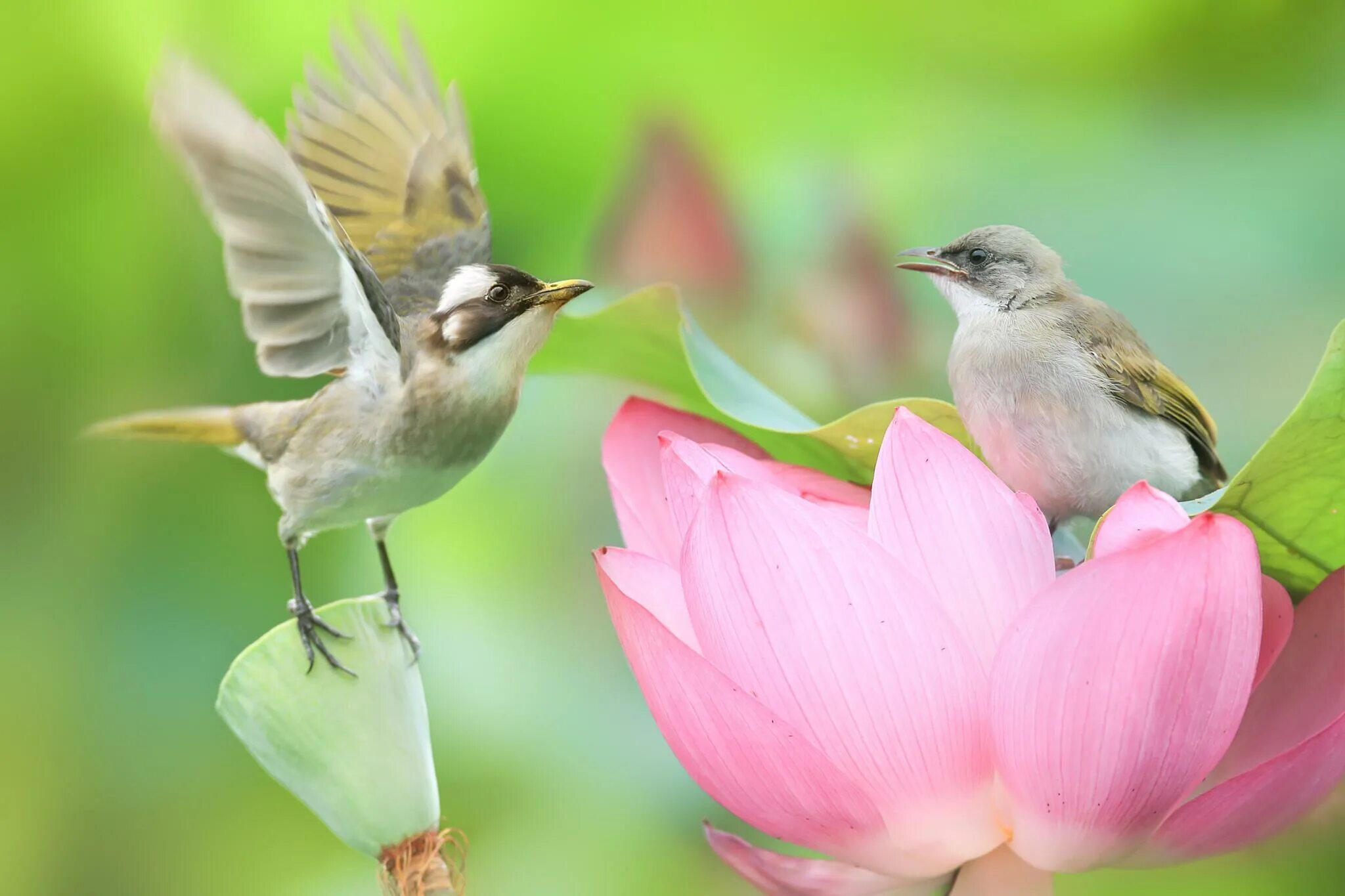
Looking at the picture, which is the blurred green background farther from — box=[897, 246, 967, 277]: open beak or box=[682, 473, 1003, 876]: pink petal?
box=[682, 473, 1003, 876]: pink petal

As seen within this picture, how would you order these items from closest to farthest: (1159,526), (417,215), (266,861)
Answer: (1159,526)
(417,215)
(266,861)

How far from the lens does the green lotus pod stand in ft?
0.65

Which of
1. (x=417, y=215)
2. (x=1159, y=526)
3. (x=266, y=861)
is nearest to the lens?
(x=1159, y=526)

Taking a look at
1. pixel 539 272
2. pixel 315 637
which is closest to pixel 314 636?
pixel 315 637

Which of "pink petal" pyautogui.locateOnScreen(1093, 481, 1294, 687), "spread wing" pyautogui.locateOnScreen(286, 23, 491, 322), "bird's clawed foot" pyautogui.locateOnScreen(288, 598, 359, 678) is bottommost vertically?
"bird's clawed foot" pyautogui.locateOnScreen(288, 598, 359, 678)

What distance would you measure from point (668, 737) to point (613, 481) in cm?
5

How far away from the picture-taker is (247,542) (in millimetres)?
426

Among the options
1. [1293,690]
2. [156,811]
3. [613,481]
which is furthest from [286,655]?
[156,811]

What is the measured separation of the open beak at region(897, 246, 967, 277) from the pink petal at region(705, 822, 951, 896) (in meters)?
0.13

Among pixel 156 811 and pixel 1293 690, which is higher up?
pixel 1293 690

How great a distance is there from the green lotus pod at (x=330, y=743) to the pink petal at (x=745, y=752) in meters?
0.06

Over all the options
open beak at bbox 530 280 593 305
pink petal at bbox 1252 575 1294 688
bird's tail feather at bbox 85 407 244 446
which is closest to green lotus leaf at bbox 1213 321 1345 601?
pink petal at bbox 1252 575 1294 688

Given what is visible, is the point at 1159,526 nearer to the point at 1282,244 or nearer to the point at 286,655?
the point at 286,655

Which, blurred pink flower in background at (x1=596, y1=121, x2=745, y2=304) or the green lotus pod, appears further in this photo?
blurred pink flower in background at (x1=596, y1=121, x2=745, y2=304)
